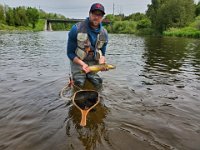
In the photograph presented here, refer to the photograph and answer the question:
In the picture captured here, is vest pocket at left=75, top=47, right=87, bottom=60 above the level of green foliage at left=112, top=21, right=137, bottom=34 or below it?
below

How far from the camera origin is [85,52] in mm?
6980

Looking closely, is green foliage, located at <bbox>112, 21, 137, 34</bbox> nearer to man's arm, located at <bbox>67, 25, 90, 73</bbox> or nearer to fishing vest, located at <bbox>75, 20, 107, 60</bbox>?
fishing vest, located at <bbox>75, 20, 107, 60</bbox>

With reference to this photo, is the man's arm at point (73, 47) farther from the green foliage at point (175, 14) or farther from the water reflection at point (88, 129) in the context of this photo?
the green foliage at point (175, 14)

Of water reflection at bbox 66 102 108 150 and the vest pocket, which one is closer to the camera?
Answer: water reflection at bbox 66 102 108 150

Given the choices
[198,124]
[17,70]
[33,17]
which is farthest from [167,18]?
[33,17]

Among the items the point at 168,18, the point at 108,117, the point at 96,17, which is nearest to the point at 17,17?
the point at 168,18

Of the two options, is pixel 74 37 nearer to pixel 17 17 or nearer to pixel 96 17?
pixel 96 17

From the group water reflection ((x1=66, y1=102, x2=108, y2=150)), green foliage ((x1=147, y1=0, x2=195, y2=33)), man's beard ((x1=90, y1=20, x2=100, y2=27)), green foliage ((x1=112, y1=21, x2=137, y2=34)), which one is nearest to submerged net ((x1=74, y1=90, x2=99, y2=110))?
water reflection ((x1=66, y1=102, x2=108, y2=150))

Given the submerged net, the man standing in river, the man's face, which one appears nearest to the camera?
the man's face

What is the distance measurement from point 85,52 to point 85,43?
269 millimetres

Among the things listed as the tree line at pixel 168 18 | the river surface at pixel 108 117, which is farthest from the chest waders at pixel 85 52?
the tree line at pixel 168 18

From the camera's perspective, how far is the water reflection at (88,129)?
5311 mm

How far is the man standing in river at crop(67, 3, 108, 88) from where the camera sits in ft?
21.4

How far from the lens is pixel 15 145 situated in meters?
5.17
